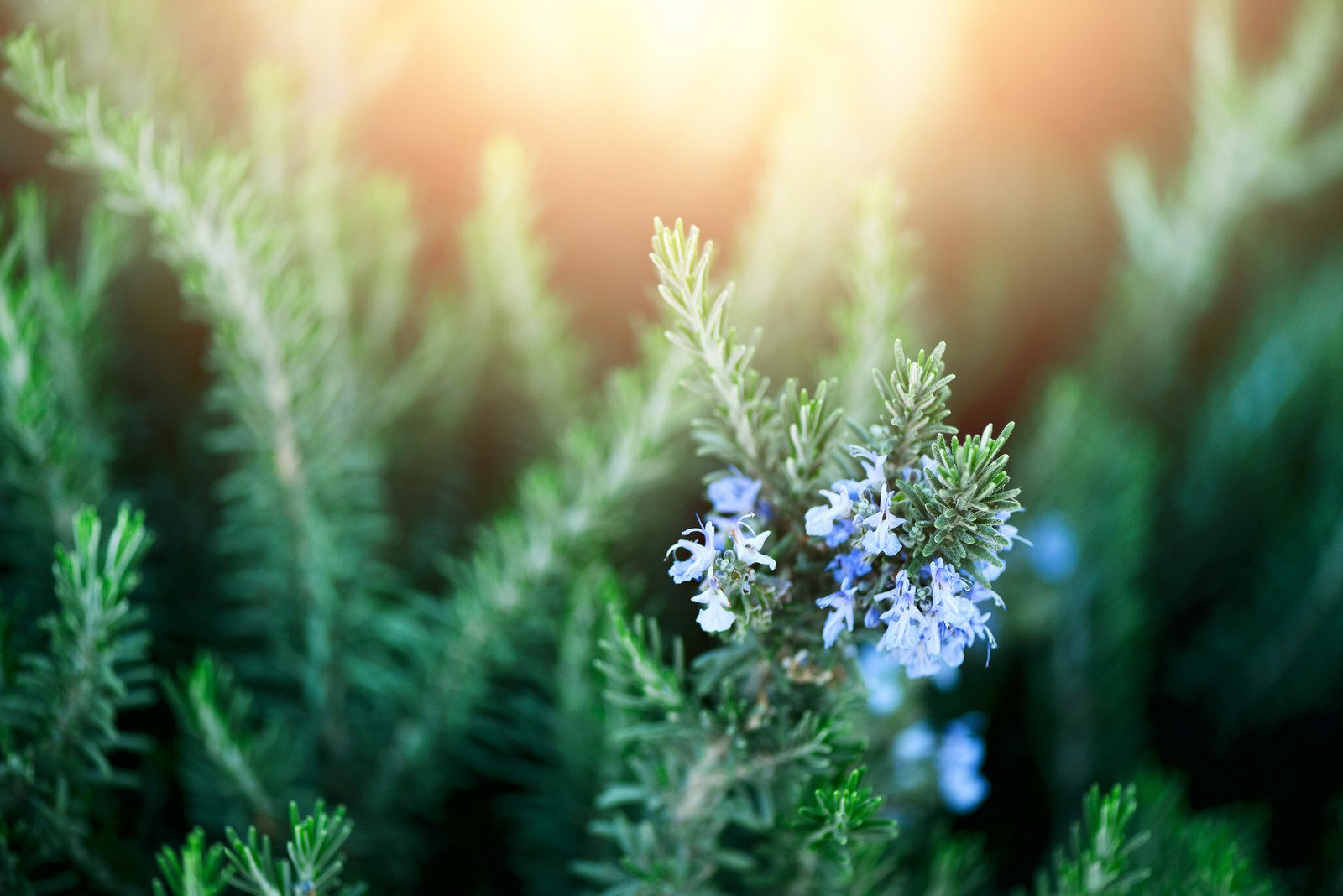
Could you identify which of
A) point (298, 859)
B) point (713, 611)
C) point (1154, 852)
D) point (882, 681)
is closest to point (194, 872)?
point (298, 859)

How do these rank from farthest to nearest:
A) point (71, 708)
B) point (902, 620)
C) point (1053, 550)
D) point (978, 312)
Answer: point (978, 312) < point (1053, 550) < point (71, 708) < point (902, 620)

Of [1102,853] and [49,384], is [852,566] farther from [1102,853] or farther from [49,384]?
[49,384]

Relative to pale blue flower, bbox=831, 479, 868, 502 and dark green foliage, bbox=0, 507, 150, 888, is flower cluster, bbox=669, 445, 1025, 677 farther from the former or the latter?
dark green foliage, bbox=0, 507, 150, 888

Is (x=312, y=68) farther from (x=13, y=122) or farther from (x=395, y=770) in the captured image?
(x=395, y=770)

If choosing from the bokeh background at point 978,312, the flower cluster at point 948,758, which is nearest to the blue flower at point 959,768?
the flower cluster at point 948,758

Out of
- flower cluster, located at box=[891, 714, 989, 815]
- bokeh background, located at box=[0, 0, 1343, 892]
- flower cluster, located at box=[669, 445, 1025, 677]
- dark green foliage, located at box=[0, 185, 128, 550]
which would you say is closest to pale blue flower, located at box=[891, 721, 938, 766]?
flower cluster, located at box=[891, 714, 989, 815]

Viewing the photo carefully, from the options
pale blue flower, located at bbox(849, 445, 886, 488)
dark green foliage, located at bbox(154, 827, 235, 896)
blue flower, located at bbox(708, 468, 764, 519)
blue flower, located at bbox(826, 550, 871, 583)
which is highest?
blue flower, located at bbox(708, 468, 764, 519)

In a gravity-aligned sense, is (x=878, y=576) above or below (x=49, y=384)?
below

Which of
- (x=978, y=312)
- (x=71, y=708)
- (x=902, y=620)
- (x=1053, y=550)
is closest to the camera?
(x=902, y=620)
